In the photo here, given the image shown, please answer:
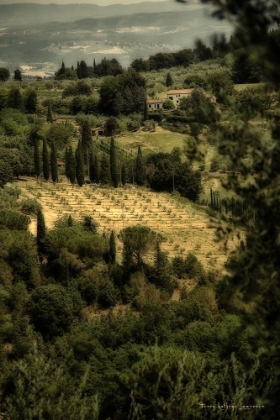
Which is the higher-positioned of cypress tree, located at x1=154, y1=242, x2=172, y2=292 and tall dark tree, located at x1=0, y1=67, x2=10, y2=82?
tall dark tree, located at x1=0, y1=67, x2=10, y2=82

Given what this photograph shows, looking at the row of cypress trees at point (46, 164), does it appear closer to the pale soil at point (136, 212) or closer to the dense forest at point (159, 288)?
the dense forest at point (159, 288)

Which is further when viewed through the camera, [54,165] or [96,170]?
[96,170]

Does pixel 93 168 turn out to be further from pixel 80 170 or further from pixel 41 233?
pixel 41 233

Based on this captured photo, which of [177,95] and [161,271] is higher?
[177,95]

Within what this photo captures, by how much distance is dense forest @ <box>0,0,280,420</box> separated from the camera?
4578 millimetres

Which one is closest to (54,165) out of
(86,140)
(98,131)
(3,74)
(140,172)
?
(140,172)

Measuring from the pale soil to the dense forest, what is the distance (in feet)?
3.80

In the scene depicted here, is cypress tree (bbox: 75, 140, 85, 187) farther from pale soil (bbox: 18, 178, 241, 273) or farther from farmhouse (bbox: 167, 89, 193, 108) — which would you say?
farmhouse (bbox: 167, 89, 193, 108)

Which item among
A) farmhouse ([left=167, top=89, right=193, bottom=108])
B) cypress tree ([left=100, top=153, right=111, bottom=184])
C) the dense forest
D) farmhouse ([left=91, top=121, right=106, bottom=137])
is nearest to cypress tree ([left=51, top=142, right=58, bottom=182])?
the dense forest

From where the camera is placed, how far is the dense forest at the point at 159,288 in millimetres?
4578

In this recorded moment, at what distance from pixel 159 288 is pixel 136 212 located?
449 inches

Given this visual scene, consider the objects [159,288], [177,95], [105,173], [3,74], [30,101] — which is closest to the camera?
[159,288]

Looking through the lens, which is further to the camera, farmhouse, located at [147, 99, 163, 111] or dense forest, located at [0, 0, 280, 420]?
farmhouse, located at [147, 99, 163, 111]

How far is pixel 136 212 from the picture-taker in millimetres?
36438
